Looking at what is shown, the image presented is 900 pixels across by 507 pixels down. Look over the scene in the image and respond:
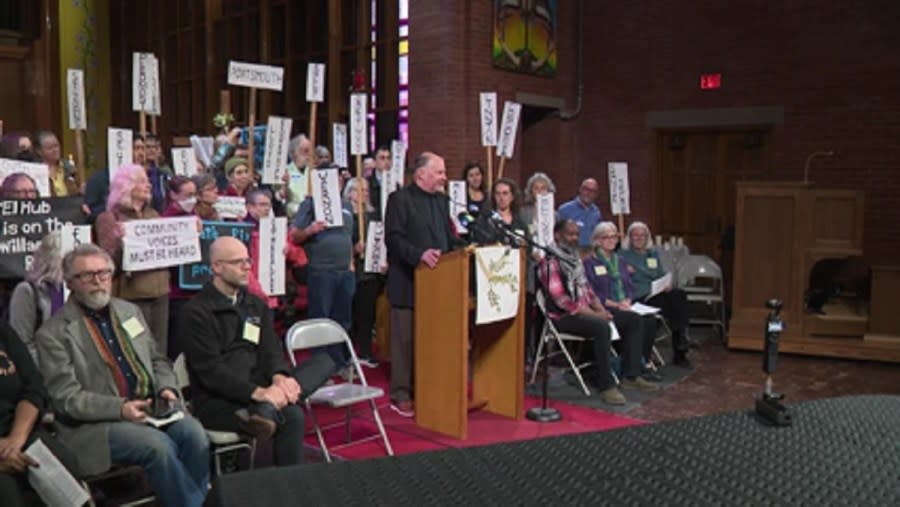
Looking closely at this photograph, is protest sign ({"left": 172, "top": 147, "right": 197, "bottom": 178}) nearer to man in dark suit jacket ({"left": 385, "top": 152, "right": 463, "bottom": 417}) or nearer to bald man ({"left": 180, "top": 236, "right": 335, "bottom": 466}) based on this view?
man in dark suit jacket ({"left": 385, "top": 152, "right": 463, "bottom": 417})

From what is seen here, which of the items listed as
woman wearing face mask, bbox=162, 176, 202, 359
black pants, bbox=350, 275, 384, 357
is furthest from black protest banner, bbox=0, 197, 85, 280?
black pants, bbox=350, 275, 384, 357

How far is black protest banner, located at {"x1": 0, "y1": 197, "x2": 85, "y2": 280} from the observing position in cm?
423

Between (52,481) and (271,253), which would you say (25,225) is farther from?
(52,481)

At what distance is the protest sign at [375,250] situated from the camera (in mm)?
6426

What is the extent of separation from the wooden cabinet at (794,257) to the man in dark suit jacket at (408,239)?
11.8 ft

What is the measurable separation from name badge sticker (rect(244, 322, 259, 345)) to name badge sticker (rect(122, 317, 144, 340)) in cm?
46

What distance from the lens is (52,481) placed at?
3086mm

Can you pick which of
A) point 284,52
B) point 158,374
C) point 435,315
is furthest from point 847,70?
point 158,374

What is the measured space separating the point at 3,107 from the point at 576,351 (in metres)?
9.38

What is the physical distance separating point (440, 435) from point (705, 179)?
5.83 meters

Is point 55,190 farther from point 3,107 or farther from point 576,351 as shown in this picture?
point 3,107

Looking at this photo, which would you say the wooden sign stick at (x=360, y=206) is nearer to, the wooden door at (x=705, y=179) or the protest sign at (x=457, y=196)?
the protest sign at (x=457, y=196)

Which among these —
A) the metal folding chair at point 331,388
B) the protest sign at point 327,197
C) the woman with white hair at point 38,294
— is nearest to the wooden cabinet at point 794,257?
→ the protest sign at point 327,197

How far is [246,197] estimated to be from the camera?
5.59 meters
